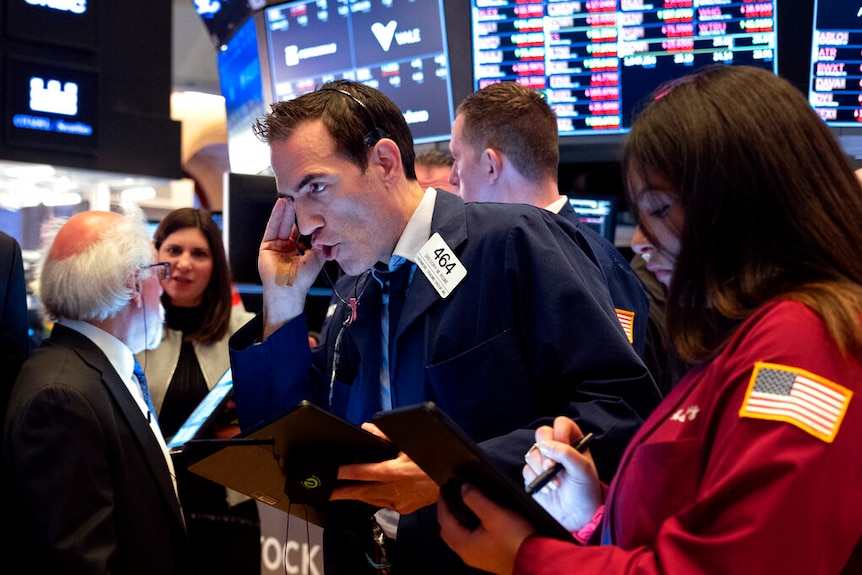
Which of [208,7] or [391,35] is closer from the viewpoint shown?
[391,35]

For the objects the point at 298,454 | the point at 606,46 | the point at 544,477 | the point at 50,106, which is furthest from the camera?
the point at 50,106

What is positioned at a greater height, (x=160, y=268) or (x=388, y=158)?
(x=388, y=158)

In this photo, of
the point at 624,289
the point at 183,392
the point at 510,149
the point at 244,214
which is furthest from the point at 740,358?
the point at 244,214

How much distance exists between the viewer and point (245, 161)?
5203 mm

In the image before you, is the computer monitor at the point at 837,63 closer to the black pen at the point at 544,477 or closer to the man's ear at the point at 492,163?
the man's ear at the point at 492,163

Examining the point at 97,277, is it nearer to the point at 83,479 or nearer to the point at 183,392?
Answer: the point at 83,479

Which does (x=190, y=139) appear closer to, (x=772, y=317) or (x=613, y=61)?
(x=613, y=61)

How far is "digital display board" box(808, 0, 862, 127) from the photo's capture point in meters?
3.62

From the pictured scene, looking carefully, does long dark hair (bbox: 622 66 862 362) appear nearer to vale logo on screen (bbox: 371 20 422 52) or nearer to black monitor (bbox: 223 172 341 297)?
vale logo on screen (bbox: 371 20 422 52)

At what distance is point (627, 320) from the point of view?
2.54m

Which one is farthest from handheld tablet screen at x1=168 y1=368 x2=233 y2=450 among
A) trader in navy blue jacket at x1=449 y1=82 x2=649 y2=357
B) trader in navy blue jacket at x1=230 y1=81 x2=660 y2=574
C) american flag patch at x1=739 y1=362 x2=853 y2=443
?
american flag patch at x1=739 y1=362 x2=853 y2=443

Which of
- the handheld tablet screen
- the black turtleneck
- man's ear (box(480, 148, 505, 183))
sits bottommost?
the black turtleneck

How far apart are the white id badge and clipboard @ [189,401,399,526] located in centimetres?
42

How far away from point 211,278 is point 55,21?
3604mm
